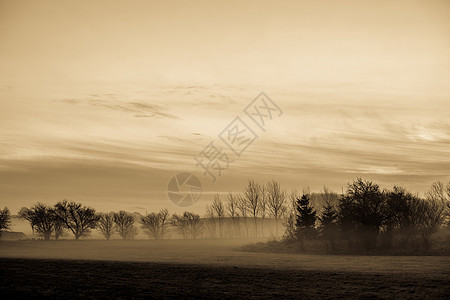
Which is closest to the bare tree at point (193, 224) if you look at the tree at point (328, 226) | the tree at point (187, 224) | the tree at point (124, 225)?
the tree at point (187, 224)

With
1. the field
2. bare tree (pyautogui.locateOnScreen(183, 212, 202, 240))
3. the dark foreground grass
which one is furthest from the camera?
bare tree (pyautogui.locateOnScreen(183, 212, 202, 240))

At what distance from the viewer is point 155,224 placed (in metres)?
152

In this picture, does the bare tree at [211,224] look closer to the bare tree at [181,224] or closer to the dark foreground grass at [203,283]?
the bare tree at [181,224]

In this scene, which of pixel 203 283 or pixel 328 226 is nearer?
pixel 203 283

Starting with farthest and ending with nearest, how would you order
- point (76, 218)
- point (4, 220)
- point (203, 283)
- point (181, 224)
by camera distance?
point (181, 224) < point (76, 218) < point (4, 220) < point (203, 283)

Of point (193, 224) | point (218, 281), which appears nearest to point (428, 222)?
point (218, 281)

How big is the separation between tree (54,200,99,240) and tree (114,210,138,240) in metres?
17.8

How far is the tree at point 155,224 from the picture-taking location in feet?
493

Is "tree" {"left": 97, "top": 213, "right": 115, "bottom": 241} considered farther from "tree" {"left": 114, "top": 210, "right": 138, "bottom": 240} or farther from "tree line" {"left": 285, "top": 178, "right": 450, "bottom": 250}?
"tree line" {"left": 285, "top": 178, "right": 450, "bottom": 250}

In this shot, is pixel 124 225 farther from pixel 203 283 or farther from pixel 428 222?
pixel 203 283

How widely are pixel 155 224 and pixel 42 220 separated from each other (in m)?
42.5

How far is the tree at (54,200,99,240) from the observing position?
12312cm

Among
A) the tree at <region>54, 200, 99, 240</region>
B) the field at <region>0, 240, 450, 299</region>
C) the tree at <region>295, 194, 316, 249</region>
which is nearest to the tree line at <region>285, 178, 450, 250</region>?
the tree at <region>295, 194, 316, 249</region>

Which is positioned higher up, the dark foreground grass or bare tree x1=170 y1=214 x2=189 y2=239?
bare tree x1=170 y1=214 x2=189 y2=239
